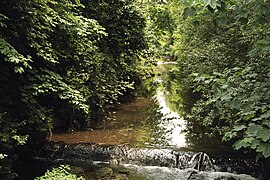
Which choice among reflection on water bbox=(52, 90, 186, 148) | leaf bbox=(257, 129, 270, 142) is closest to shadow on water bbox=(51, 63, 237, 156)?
reflection on water bbox=(52, 90, 186, 148)

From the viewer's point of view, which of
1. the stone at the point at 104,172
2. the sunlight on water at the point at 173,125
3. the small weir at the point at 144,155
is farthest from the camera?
the sunlight on water at the point at 173,125

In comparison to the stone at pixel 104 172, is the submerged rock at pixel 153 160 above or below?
above

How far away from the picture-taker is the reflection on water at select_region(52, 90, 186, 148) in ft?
26.2

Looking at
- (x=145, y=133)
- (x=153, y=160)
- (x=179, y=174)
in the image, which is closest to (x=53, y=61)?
(x=153, y=160)

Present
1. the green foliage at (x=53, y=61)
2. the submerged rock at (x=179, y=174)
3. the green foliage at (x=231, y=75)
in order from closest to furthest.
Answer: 1. the green foliage at (x=231, y=75)
2. the green foliage at (x=53, y=61)
3. the submerged rock at (x=179, y=174)

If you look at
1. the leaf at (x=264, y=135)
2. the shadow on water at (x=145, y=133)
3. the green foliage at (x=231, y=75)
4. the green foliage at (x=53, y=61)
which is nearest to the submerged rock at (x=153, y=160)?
the shadow on water at (x=145, y=133)

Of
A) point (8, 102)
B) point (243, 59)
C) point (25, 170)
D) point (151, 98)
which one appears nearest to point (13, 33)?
point (8, 102)

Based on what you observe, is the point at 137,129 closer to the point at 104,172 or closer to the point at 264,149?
the point at 104,172

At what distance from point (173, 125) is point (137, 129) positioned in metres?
1.35

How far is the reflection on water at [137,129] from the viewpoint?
800cm

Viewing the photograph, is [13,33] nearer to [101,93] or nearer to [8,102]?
[8,102]

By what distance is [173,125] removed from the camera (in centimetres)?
974

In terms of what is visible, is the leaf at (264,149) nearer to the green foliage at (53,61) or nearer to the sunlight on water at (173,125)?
the green foliage at (53,61)

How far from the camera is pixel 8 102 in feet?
16.8
